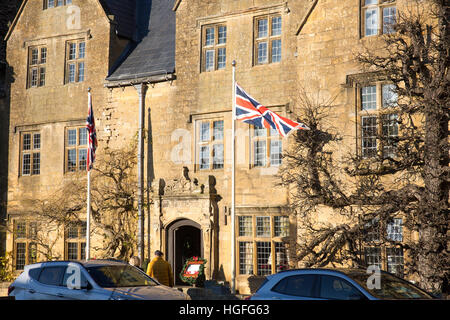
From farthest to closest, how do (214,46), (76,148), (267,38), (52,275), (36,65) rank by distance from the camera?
(36,65) → (76,148) → (214,46) → (267,38) → (52,275)

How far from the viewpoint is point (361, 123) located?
61.9 ft

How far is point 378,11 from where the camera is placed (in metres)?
18.8

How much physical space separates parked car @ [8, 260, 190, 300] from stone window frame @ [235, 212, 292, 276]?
738 cm

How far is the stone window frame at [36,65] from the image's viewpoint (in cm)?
2638

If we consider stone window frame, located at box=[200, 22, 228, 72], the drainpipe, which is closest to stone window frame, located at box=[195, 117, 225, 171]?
stone window frame, located at box=[200, 22, 228, 72]

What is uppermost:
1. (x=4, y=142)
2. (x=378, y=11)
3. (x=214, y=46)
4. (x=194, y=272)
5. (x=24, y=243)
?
(x=378, y=11)

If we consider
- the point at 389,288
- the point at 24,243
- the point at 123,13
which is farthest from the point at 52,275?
the point at 123,13

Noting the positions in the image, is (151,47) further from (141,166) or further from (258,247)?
(258,247)

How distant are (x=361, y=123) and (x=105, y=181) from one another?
9.90 metres

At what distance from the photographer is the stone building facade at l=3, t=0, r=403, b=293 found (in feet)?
64.2

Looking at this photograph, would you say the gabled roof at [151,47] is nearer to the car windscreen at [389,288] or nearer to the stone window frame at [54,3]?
the stone window frame at [54,3]

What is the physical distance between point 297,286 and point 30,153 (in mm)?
17333

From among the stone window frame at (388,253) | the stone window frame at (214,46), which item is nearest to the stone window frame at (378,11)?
the stone window frame at (214,46)

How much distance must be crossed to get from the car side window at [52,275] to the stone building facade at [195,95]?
689cm
